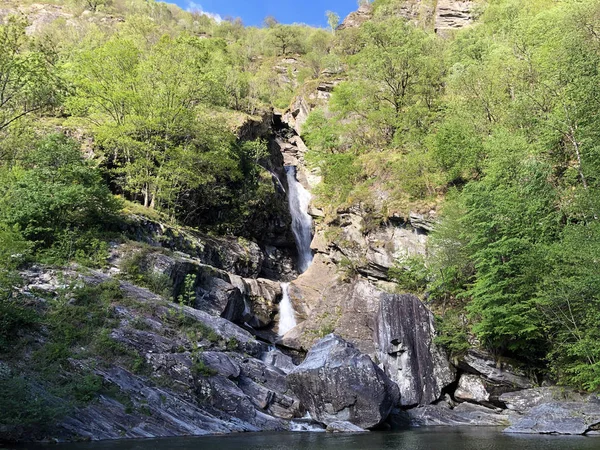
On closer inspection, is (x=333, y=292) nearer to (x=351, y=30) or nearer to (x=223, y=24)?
(x=351, y=30)

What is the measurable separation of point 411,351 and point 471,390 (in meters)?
3.95

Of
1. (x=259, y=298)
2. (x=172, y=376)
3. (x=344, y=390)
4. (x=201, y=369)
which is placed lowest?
(x=344, y=390)

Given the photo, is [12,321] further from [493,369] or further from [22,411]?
[493,369]

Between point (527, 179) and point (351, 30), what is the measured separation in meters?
59.1

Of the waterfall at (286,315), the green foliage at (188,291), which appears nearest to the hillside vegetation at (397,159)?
the green foliage at (188,291)

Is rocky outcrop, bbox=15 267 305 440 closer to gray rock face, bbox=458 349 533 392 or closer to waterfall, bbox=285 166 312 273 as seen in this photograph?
gray rock face, bbox=458 349 533 392

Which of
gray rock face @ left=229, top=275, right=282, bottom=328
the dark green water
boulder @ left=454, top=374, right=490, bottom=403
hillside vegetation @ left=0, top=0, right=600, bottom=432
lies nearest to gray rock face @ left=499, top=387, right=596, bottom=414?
hillside vegetation @ left=0, top=0, right=600, bottom=432

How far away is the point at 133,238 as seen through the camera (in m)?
28.7

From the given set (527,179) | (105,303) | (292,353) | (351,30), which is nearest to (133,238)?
(105,303)

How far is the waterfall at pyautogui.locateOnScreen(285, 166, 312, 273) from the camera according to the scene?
45.3 meters

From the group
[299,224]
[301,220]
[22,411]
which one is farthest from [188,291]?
[301,220]

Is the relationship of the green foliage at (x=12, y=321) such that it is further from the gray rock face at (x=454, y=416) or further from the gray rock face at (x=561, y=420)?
the gray rock face at (x=561, y=420)

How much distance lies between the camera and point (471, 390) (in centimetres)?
2652

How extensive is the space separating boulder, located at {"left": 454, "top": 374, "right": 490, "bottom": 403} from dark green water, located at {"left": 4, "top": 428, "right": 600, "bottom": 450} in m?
6.34
